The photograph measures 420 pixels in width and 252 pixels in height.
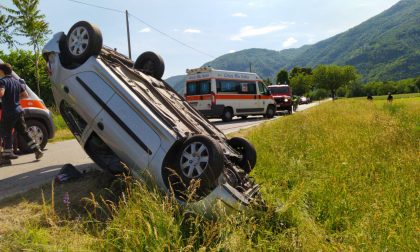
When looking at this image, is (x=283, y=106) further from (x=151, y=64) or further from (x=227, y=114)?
(x=151, y=64)

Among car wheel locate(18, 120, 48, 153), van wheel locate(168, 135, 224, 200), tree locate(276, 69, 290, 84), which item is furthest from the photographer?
tree locate(276, 69, 290, 84)

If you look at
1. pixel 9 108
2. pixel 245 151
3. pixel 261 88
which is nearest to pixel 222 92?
pixel 261 88

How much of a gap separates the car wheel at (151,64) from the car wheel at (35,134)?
331cm

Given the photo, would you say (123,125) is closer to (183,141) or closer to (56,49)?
(183,141)

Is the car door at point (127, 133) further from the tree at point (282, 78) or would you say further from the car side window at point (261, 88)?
the tree at point (282, 78)

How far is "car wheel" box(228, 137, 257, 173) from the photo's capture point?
4809mm

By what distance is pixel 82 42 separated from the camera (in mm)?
4207

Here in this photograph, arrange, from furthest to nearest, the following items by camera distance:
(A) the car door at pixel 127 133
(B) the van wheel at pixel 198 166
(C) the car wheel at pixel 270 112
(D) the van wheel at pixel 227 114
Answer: (C) the car wheel at pixel 270 112 < (D) the van wheel at pixel 227 114 < (A) the car door at pixel 127 133 < (B) the van wheel at pixel 198 166

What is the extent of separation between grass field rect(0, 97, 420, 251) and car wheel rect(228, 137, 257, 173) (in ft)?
0.93

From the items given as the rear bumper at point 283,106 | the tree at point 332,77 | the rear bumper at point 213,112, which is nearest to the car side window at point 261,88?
the rear bumper at point 213,112

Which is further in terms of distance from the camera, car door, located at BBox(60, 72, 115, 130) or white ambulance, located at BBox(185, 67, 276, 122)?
white ambulance, located at BBox(185, 67, 276, 122)

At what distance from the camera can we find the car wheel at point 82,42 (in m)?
4.08

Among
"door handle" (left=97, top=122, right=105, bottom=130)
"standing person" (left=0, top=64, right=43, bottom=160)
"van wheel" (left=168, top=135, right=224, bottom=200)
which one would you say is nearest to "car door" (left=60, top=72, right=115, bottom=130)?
"door handle" (left=97, top=122, right=105, bottom=130)

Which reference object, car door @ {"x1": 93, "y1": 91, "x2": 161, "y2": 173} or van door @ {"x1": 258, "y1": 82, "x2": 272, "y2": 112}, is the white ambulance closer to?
van door @ {"x1": 258, "y1": 82, "x2": 272, "y2": 112}
